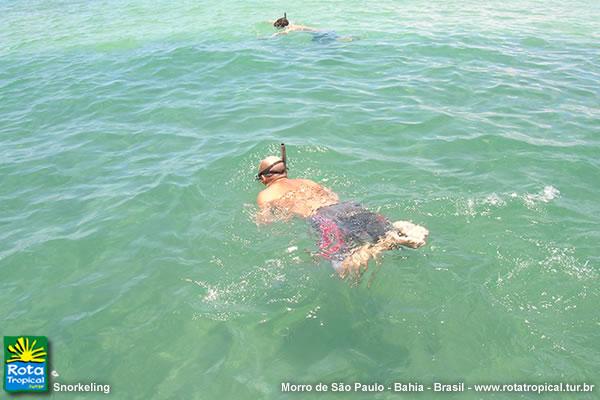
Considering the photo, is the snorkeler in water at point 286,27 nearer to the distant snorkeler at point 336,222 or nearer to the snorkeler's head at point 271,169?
the snorkeler's head at point 271,169

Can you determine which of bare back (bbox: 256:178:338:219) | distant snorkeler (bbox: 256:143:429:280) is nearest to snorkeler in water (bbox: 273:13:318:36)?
distant snorkeler (bbox: 256:143:429:280)

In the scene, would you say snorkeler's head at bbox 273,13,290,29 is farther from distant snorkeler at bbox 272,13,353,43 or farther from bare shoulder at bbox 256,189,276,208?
bare shoulder at bbox 256,189,276,208

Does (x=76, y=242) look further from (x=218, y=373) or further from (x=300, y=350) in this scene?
(x=300, y=350)

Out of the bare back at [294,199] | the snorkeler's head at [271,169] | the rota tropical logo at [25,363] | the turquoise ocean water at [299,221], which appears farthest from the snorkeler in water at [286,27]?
the rota tropical logo at [25,363]

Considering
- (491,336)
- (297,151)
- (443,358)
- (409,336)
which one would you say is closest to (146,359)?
(409,336)

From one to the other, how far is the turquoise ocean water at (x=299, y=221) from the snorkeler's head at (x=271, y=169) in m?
0.75

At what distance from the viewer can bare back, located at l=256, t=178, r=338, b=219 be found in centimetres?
618

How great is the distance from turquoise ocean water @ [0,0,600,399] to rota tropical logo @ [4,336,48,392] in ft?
0.53

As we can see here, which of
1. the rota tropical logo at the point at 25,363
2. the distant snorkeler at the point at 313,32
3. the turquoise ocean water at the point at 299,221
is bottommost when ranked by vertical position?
the rota tropical logo at the point at 25,363

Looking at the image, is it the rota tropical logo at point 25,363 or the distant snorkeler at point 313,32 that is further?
the distant snorkeler at point 313,32

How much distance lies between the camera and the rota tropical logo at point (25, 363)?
14.7ft

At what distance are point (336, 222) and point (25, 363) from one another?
3993 millimetres

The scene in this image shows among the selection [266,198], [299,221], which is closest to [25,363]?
[266,198]

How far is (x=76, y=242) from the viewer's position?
258 inches
